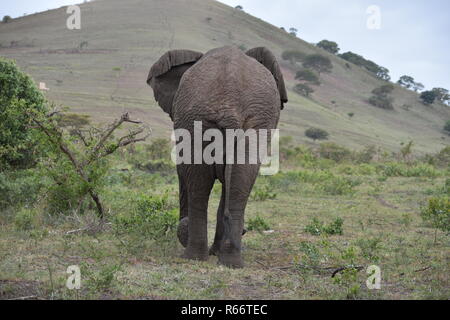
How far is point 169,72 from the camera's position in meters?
6.69

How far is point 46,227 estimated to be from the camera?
7496 millimetres

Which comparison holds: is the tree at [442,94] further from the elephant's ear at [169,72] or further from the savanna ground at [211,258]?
the elephant's ear at [169,72]

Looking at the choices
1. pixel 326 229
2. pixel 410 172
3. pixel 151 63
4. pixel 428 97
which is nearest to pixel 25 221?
pixel 326 229

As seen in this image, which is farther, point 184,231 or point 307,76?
point 307,76

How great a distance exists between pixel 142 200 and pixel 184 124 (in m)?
2.13

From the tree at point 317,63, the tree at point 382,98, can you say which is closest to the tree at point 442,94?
the tree at point 382,98

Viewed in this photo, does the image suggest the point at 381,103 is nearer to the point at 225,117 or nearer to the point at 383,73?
the point at 383,73

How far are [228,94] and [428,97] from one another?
86.6 m

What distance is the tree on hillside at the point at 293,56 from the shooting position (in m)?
87.1

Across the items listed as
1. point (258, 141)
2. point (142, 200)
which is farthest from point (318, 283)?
point (142, 200)

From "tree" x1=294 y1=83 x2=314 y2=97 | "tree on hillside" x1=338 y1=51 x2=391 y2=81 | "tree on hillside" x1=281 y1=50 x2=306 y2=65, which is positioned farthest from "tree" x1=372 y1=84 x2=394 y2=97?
"tree on hillside" x1=338 y1=51 x2=391 y2=81

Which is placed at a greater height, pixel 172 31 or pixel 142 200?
pixel 172 31
